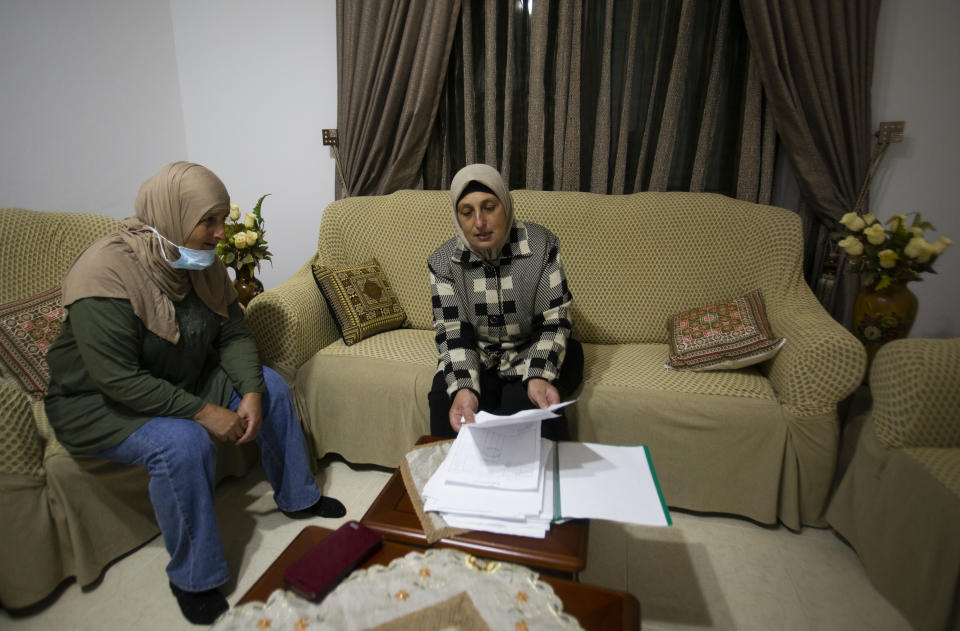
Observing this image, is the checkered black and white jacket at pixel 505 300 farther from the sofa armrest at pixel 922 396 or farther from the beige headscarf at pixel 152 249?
the sofa armrest at pixel 922 396

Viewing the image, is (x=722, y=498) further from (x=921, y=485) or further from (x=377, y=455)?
(x=377, y=455)

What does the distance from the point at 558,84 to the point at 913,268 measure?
1586 mm

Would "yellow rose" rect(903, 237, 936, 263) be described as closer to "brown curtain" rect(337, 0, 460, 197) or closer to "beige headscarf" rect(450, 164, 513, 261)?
"beige headscarf" rect(450, 164, 513, 261)

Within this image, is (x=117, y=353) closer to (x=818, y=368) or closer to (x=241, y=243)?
(x=241, y=243)

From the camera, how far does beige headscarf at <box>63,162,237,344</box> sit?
1.26 meters

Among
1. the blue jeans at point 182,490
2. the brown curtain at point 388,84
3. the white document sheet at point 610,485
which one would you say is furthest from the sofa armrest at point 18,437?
the brown curtain at point 388,84

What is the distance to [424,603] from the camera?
2.75 feet

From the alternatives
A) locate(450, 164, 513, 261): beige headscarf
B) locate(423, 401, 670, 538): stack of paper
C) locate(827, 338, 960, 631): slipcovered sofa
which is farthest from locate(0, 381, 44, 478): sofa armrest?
locate(827, 338, 960, 631): slipcovered sofa

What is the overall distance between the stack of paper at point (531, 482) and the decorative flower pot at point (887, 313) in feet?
4.07

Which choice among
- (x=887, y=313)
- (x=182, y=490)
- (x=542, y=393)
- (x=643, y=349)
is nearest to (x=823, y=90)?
(x=887, y=313)

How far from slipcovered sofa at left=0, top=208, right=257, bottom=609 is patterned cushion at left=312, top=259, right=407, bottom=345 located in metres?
0.86

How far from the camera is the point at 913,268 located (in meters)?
1.72

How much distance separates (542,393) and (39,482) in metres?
1.39

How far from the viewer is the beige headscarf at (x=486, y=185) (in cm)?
146
